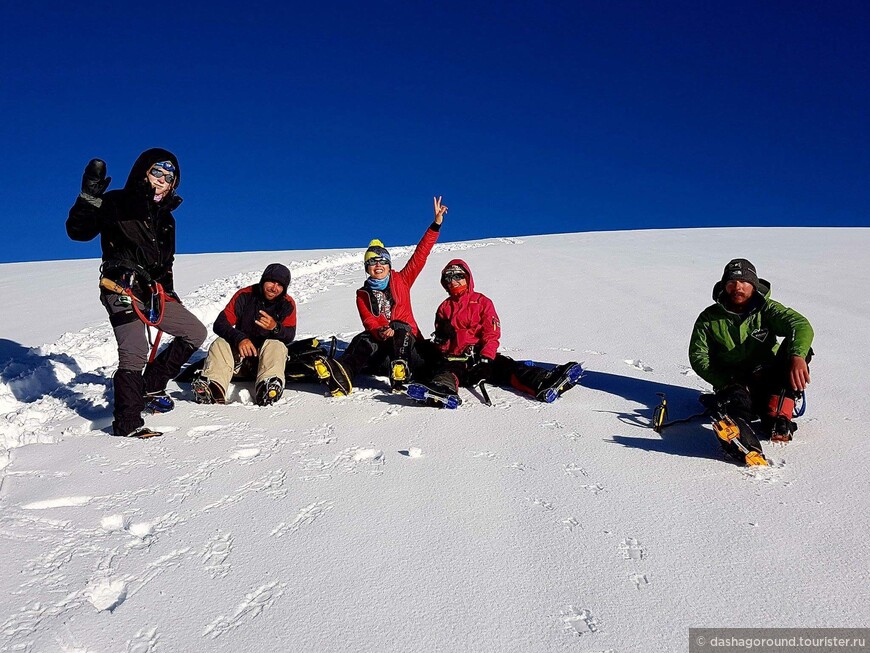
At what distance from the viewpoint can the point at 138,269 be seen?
4129 millimetres

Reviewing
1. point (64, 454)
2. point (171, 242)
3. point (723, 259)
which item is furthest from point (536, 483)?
point (723, 259)

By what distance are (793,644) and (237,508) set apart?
238 centimetres

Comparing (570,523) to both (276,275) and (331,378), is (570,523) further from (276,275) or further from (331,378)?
(276,275)

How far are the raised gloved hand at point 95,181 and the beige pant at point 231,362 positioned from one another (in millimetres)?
1439

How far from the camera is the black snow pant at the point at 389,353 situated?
196 inches

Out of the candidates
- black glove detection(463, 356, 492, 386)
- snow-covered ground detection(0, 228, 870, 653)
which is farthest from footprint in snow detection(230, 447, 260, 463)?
black glove detection(463, 356, 492, 386)

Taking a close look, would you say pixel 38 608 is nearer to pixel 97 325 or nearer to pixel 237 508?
pixel 237 508

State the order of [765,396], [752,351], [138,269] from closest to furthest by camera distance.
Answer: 1. [765,396]
2. [752,351]
3. [138,269]

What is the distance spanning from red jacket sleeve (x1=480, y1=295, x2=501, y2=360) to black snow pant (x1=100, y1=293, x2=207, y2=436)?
2301 millimetres

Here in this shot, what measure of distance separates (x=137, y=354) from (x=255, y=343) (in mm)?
1068

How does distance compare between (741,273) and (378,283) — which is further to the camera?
(378,283)

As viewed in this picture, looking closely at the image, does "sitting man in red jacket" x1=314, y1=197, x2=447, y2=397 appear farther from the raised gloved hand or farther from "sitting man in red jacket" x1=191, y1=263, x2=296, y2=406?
the raised gloved hand

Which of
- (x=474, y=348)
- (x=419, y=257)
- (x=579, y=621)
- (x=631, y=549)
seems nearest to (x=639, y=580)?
(x=631, y=549)

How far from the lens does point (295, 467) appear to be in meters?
3.35
